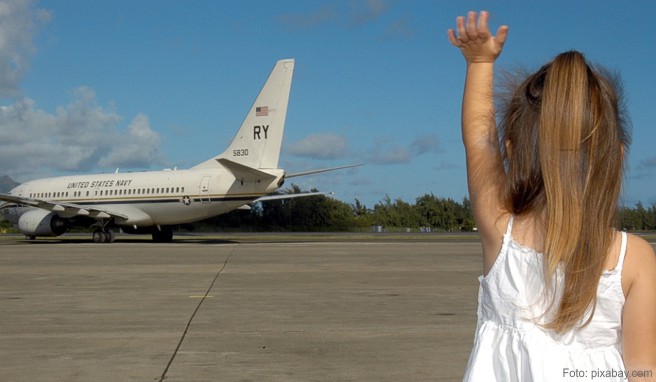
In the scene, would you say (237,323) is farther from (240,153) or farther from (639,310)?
(240,153)

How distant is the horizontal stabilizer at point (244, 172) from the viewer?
27594 millimetres

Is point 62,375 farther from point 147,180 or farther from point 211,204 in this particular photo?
point 147,180

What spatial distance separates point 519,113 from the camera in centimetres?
184

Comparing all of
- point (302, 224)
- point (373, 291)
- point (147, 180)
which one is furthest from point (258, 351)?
point (302, 224)

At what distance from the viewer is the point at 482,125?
189 cm

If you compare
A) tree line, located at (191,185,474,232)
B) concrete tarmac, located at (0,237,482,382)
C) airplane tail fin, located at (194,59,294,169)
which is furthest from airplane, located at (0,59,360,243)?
tree line, located at (191,185,474,232)

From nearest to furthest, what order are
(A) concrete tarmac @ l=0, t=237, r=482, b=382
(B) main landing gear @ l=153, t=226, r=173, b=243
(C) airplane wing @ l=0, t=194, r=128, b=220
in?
(A) concrete tarmac @ l=0, t=237, r=482, b=382 < (C) airplane wing @ l=0, t=194, r=128, b=220 < (B) main landing gear @ l=153, t=226, r=173, b=243

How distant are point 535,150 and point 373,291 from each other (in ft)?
35.8

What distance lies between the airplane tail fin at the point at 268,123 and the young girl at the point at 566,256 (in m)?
27.7

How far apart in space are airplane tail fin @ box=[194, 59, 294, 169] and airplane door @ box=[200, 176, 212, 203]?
941 mm

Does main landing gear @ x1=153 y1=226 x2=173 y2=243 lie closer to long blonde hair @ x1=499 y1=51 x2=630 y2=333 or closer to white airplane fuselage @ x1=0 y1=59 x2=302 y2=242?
white airplane fuselage @ x1=0 y1=59 x2=302 y2=242

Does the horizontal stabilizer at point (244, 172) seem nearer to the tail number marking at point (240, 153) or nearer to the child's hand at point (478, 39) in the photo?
the tail number marking at point (240, 153)

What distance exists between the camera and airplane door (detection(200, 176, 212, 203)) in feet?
98.2

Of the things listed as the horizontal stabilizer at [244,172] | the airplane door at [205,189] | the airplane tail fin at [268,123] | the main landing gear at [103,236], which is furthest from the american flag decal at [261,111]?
the main landing gear at [103,236]
